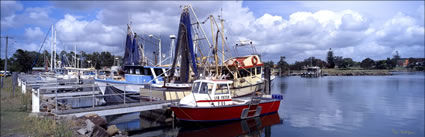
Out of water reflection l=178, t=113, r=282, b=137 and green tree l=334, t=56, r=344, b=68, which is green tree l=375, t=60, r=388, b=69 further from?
water reflection l=178, t=113, r=282, b=137

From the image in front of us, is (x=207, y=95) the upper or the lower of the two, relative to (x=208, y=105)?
upper

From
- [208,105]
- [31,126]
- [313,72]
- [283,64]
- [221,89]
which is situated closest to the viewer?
[31,126]

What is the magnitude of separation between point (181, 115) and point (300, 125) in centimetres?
878

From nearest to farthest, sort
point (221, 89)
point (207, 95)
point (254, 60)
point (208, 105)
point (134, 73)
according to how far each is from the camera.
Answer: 1. point (208, 105)
2. point (207, 95)
3. point (221, 89)
4. point (254, 60)
5. point (134, 73)

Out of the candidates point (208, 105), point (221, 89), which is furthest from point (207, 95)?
point (221, 89)

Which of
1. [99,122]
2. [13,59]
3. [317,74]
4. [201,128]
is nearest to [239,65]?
[201,128]

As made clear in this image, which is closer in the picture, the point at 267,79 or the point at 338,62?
the point at 267,79

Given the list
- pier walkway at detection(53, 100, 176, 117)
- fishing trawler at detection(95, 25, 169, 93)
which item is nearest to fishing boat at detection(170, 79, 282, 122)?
pier walkway at detection(53, 100, 176, 117)

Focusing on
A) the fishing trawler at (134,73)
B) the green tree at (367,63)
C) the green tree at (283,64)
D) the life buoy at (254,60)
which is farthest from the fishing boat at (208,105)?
the green tree at (367,63)

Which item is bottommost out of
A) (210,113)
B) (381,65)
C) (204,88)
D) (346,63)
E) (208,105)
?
(210,113)

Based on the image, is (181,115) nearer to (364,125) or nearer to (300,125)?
(300,125)

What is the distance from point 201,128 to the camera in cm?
1892

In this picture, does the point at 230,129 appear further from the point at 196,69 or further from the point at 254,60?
the point at 254,60

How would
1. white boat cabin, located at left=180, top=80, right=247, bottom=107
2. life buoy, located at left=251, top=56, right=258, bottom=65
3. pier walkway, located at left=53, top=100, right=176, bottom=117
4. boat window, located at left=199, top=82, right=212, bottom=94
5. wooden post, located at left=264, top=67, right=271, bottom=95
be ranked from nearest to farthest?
pier walkway, located at left=53, top=100, right=176, bottom=117, white boat cabin, located at left=180, top=80, right=247, bottom=107, boat window, located at left=199, top=82, right=212, bottom=94, wooden post, located at left=264, top=67, right=271, bottom=95, life buoy, located at left=251, top=56, right=258, bottom=65
